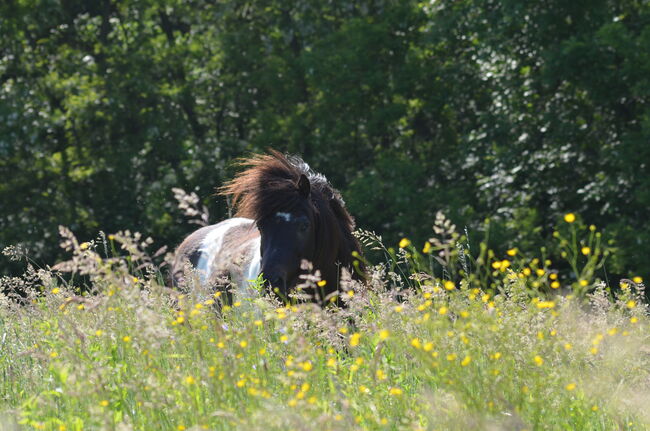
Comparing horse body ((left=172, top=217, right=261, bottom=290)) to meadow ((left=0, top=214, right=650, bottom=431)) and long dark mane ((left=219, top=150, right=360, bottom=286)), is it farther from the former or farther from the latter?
meadow ((left=0, top=214, right=650, bottom=431))

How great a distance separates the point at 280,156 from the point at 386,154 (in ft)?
37.9

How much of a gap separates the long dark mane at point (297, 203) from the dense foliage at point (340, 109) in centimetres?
890

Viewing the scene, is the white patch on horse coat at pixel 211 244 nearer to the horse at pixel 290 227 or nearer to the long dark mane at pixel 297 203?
the horse at pixel 290 227

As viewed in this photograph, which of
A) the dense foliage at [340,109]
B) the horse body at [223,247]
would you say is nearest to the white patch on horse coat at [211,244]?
the horse body at [223,247]

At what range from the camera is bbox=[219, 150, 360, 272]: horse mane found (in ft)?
24.7

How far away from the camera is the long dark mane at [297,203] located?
24.7 ft

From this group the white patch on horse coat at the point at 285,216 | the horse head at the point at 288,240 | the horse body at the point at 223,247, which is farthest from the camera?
the horse body at the point at 223,247

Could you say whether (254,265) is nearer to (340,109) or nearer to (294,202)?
(294,202)

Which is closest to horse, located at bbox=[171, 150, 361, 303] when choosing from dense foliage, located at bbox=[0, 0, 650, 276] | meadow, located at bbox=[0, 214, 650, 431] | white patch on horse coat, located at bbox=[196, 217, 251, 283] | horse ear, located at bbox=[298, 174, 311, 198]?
horse ear, located at bbox=[298, 174, 311, 198]

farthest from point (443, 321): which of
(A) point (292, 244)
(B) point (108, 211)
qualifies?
(B) point (108, 211)

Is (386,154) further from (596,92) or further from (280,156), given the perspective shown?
(280,156)

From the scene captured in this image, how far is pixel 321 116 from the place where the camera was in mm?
20312

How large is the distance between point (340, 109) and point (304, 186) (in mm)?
12972

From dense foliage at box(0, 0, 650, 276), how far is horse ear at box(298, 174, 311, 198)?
9.31 meters
